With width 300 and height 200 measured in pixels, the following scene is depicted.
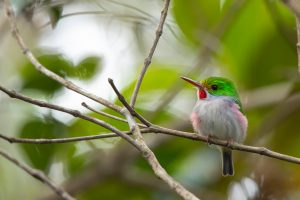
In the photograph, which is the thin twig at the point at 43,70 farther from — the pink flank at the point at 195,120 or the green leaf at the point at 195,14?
the green leaf at the point at 195,14

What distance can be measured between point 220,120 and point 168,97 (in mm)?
693

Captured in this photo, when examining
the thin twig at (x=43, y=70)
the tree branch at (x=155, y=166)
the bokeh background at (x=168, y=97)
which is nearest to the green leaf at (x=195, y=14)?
the bokeh background at (x=168, y=97)

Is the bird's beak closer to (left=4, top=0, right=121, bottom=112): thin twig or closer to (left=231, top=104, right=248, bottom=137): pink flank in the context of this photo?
(left=231, top=104, right=248, bottom=137): pink flank

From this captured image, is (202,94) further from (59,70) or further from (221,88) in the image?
(59,70)

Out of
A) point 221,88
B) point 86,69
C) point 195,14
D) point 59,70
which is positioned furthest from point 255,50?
point 59,70

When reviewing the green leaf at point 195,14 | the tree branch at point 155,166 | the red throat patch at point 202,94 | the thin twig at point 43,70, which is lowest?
the tree branch at point 155,166

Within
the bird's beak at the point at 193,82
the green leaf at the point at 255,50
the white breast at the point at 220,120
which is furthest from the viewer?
the green leaf at the point at 255,50

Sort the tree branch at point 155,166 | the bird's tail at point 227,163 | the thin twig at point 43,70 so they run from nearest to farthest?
the tree branch at point 155,166 < the thin twig at point 43,70 < the bird's tail at point 227,163

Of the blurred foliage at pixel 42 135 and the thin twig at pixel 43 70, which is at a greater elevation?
→ the blurred foliage at pixel 42 135

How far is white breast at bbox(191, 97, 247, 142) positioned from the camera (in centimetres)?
399

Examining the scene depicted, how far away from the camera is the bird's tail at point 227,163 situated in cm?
418

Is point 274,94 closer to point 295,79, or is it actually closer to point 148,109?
point 295,79

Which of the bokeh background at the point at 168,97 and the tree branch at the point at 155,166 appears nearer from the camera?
the tree branch at the point at 155,166

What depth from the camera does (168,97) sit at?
4660mm
